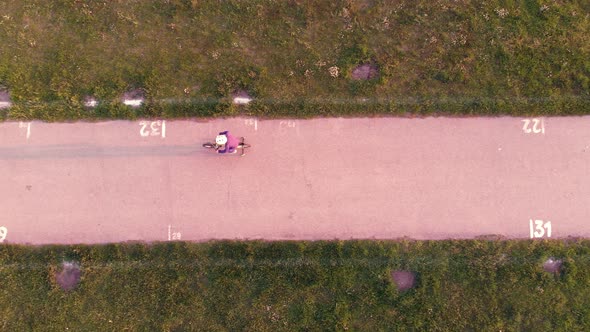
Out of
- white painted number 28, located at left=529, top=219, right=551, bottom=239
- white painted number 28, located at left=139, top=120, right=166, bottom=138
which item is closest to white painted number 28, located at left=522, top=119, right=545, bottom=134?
white painted number 28, located at left=529, top=219, right=551, bottom=239

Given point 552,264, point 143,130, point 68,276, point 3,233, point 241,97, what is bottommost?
point 68,276

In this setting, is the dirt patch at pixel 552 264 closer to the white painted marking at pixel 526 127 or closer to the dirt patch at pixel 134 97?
the white painted marking at pixel 526 127

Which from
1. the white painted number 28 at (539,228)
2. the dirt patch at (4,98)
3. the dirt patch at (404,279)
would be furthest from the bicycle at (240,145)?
the white painted number 28 at (539,228)

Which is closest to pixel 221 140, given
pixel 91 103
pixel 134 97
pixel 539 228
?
pixel 134 97

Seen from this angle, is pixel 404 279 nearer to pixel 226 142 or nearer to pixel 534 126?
pixel 534 126

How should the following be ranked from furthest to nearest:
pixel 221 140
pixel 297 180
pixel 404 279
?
pixel 297 180 < pixel 404 279 < pixel 221 140
